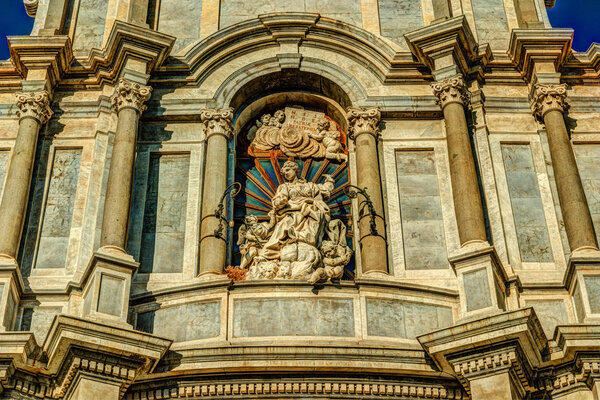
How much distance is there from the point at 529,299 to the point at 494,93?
13.0 ft

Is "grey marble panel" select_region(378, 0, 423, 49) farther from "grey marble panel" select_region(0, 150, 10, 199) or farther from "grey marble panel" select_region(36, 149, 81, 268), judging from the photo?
"grey marble panel" select_region(0, 150, 10, 199)

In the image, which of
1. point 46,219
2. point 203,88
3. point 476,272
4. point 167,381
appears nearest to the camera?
point 167,381

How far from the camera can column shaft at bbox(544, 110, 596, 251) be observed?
16.0 m

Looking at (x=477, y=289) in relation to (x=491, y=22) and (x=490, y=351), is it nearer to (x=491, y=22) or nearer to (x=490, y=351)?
(x=490, y=351)

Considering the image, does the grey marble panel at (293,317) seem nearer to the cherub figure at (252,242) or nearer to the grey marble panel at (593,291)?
the cherub figure at (252,242)

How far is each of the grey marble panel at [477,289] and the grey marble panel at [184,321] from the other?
3272 mm

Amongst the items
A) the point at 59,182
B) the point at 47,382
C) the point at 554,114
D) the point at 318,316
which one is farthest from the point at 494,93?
the point at 47,382

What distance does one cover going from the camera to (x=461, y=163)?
1684 centimetres

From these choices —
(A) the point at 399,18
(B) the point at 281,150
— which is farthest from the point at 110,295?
(A) the point at 399,18

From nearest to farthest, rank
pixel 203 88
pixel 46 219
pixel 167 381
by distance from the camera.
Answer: pixel 167 381 < pixel 46 219 < pixel 203 88

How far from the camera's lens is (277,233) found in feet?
53.0

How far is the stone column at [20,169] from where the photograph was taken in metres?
16.0

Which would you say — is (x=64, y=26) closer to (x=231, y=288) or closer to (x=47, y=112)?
(x=47, y=112)

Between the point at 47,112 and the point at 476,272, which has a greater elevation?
the point at 47,112
